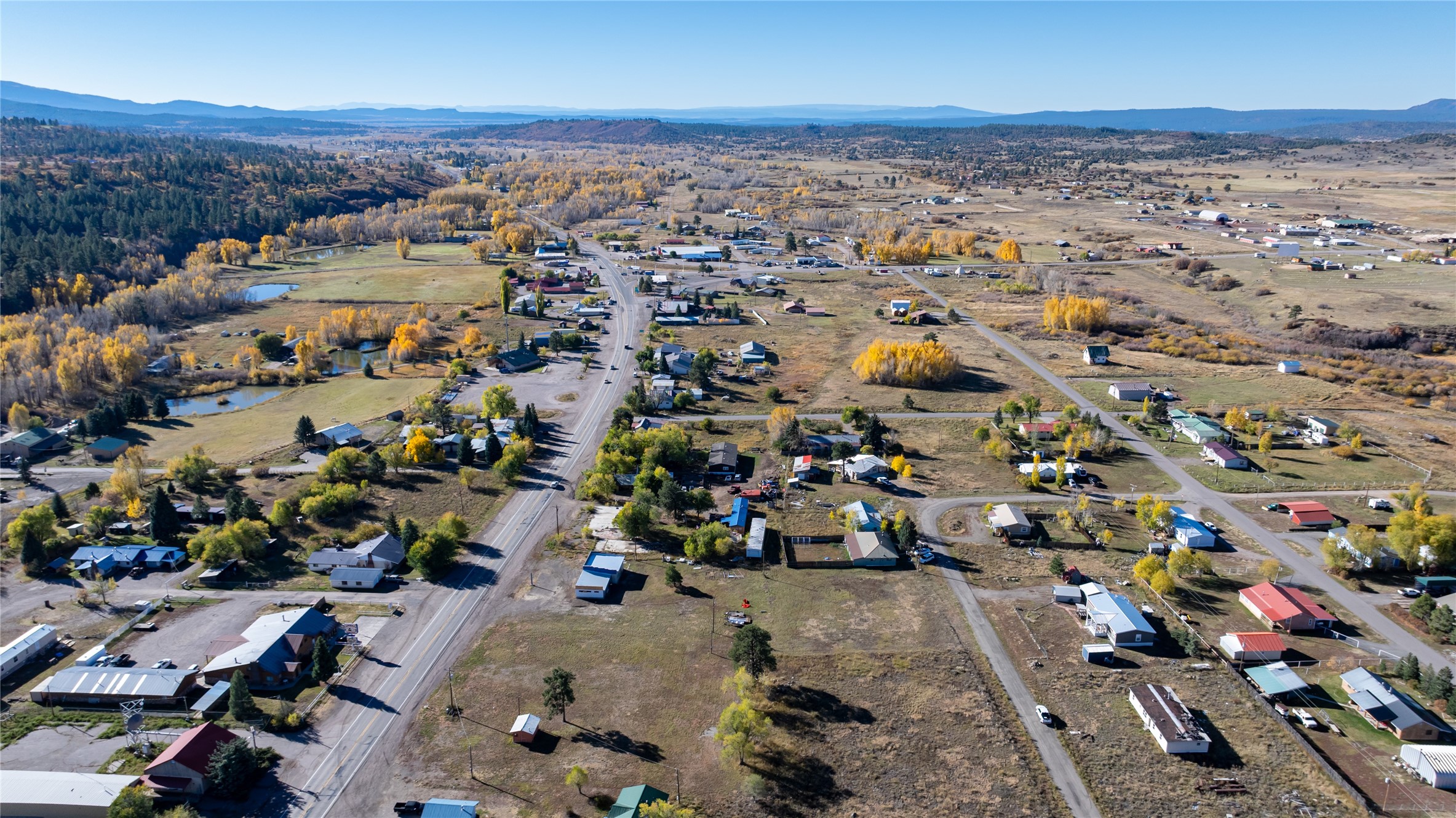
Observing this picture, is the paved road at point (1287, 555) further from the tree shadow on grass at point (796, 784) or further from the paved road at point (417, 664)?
the paved road at point (417, 664)

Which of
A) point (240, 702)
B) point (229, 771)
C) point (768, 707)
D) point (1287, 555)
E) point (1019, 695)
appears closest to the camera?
point (229, 771)

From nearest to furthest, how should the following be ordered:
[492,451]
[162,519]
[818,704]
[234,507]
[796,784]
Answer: [796,784], [818,704], [162,519], [234,507], [492,451]

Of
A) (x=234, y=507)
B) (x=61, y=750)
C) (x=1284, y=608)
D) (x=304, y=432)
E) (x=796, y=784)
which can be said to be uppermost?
(x=304, y=432)

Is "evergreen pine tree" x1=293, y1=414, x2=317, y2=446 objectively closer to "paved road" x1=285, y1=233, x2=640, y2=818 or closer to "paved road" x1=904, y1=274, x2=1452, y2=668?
"paved road" x1=285, y1=233, x2=640, y2=818

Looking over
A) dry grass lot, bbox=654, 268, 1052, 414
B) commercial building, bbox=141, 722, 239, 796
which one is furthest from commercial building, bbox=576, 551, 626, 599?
dry grass lot, bbox=654, 268, 1052, 414

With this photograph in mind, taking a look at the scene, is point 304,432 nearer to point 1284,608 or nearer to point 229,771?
point 229,771

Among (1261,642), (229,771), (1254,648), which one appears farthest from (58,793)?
(1261,642)

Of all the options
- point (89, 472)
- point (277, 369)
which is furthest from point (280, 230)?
point (89, 472)
